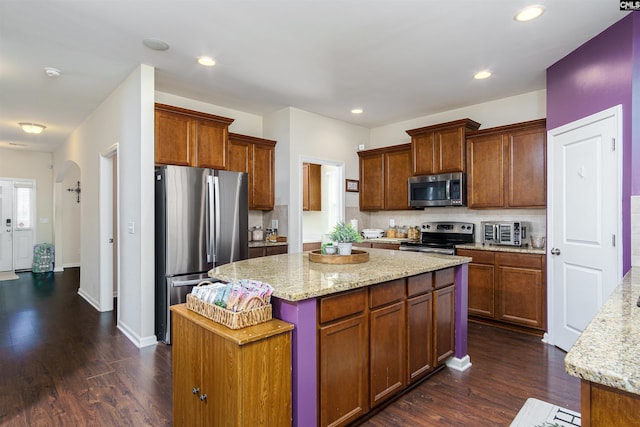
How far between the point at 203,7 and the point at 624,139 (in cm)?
329

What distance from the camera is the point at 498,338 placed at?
3580 mm

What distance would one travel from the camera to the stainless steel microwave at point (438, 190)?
4426 millimetres

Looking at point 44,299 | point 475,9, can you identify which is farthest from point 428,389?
point 44,299

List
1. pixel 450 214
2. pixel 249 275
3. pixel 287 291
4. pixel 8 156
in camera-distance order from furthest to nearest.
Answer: pixel 8 156 < pixel 450 214 < pixel 249 275 < pixel 287 291

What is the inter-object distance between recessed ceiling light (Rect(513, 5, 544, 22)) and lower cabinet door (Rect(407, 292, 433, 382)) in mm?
2186

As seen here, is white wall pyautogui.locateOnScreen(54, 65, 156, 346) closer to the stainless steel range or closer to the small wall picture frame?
the small wall picture frame

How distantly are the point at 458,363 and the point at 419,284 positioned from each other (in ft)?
3.12

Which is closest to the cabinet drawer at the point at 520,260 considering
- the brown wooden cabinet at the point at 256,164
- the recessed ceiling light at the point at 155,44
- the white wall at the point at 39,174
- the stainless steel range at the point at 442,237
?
the stainless steel range at the point at 442,237

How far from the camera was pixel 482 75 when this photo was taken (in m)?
3.70

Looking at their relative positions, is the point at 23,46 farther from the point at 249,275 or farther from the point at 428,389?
the point at 428,389

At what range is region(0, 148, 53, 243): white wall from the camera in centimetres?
748

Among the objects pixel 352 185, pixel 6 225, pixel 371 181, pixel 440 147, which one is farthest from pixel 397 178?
pixel 6 225

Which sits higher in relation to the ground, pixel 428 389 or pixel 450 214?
pixel 450 214

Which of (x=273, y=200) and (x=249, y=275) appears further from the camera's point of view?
(x=273, y=200)
